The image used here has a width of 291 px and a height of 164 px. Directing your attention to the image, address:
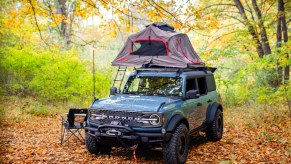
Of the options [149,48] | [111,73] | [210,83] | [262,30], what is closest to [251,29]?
[262,30]

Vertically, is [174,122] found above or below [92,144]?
above

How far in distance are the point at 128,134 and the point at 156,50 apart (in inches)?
136

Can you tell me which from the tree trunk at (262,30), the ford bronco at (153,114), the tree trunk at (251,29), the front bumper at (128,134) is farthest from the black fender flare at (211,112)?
the tree trunk at (251,29)

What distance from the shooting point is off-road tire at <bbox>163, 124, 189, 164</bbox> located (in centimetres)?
595

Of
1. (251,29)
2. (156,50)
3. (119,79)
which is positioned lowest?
(119,79)

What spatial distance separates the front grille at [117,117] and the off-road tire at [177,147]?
0.71 metres

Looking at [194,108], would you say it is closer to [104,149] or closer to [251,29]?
[104,149]

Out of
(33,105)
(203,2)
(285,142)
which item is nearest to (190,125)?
(285,142)

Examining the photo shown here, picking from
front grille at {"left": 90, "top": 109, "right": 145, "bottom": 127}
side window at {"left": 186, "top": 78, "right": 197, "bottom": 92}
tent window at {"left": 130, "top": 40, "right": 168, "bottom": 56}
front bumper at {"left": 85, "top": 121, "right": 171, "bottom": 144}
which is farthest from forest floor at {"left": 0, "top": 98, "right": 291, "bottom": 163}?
tent window at {"left": 130, "top": 40, "right": 168, "bottom": 56}

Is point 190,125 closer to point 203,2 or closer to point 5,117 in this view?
point 5,117

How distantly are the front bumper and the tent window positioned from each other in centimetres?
321

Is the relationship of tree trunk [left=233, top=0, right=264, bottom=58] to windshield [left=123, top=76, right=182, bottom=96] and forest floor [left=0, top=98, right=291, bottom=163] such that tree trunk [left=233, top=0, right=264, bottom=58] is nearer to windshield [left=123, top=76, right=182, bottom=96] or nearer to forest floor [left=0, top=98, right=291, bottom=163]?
forest floor [left=0, top=98, right=291, bottom=163]

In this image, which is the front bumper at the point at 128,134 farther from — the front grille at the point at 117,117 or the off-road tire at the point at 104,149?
the off-road tire at the point at 104,149

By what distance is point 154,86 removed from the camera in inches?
290
